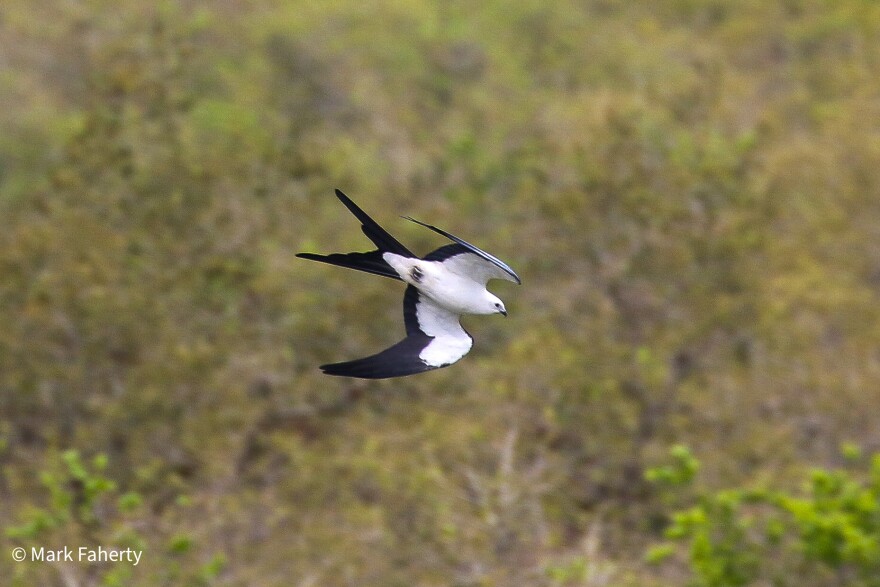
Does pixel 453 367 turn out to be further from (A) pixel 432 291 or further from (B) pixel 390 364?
(B) pixel 390 364

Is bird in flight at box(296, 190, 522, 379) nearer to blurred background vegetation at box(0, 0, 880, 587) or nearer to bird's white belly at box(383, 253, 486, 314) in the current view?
bird's white belly at box(383, 253, 486, 314)

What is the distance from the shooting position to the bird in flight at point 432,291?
7695 mm

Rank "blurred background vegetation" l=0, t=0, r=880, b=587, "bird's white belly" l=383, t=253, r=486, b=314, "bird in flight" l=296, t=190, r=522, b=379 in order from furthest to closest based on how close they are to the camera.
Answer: "blurred background vegetation" l=0, t=0, r=880, b=587, "bird's white belly" l=383, t=253, r=486, b=314, "bird in flight" l=296, t=190, r=522, b=379

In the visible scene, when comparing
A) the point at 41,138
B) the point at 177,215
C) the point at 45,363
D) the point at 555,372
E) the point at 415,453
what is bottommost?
the point at 415,453

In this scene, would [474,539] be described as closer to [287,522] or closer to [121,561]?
[287,522]

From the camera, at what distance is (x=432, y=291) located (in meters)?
7.91

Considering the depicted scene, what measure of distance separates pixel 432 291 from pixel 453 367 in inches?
259

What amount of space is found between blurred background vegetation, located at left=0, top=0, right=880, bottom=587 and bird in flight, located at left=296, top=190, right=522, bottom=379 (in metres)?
3.81

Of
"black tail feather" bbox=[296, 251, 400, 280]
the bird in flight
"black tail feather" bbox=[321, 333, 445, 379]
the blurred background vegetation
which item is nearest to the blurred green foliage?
the blurred background vegetation

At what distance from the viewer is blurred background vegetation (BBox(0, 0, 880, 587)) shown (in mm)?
11688

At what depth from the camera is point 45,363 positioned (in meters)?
14.7

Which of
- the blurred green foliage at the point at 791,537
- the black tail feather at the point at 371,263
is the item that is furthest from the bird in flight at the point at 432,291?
the blurred green foliage at the point at 791,537

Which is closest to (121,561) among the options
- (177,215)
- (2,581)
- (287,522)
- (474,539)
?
(2,581)

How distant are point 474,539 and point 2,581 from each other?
3.94 m
